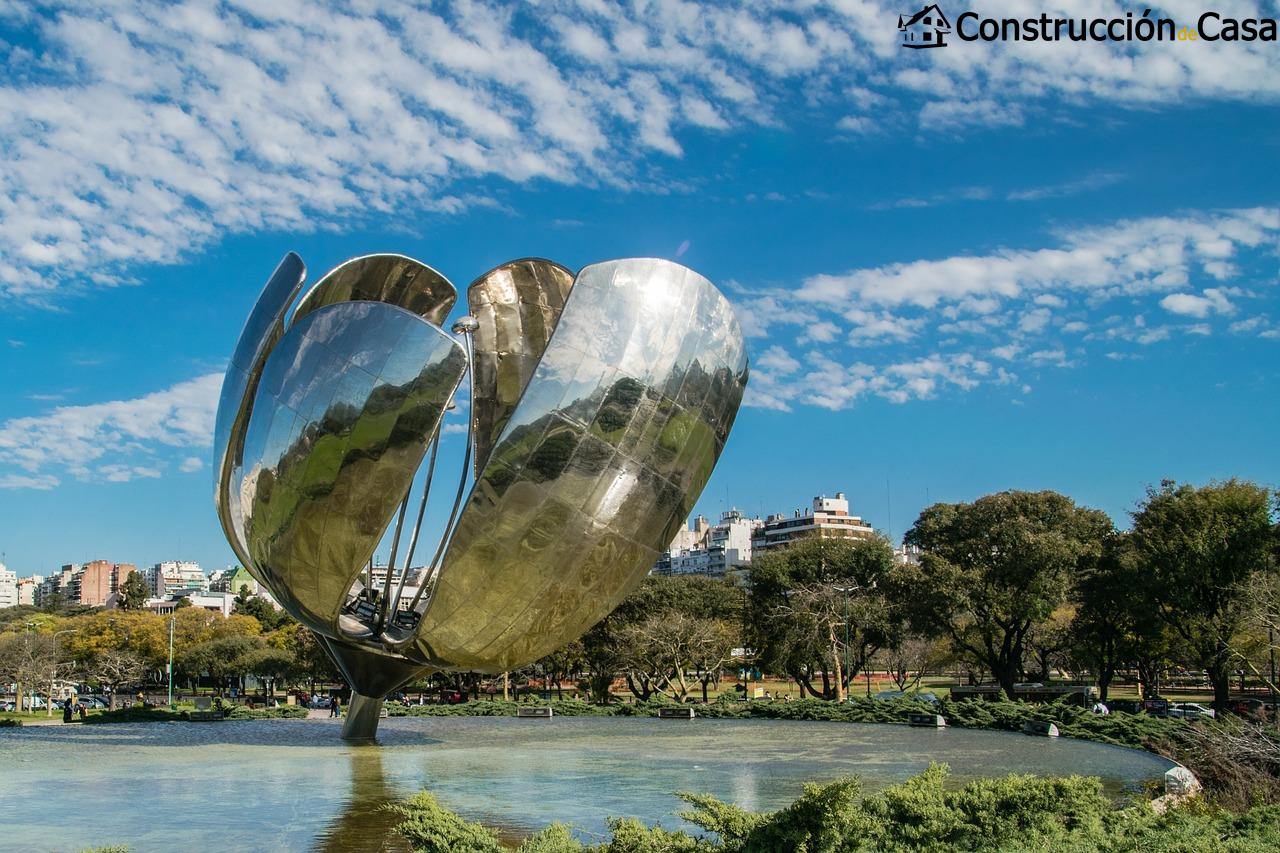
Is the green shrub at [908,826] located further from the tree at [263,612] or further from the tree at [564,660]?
the tree at [263,612]

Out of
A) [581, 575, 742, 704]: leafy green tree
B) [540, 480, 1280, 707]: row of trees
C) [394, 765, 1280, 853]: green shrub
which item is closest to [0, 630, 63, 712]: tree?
[540, 480, 1280, 707]: row of trees

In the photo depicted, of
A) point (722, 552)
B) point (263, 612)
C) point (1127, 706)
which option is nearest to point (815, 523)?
point (722, 552)

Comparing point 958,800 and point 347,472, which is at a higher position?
point 347,472

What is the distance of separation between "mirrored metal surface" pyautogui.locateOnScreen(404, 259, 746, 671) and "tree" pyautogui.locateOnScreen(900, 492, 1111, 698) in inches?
1300

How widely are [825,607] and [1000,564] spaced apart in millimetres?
8147

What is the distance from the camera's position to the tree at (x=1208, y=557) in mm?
39656

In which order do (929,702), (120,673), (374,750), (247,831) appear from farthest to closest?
1. (120,673)
2. (929,702)
3. (374,750)
4. (247,831)

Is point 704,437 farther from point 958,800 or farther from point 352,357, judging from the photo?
point 958,800

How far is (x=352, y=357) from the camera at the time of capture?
591 inches

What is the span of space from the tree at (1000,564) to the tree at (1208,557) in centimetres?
432

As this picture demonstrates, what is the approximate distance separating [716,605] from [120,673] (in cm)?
3545

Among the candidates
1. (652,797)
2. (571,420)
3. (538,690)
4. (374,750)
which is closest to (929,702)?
(374,750)

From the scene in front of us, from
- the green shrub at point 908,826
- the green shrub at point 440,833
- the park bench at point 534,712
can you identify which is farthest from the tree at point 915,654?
the green shrub at point 440,833

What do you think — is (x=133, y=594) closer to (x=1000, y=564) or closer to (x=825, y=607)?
(x=825, y=607)
